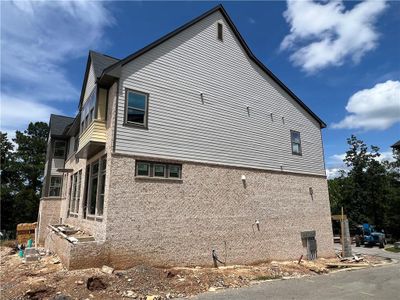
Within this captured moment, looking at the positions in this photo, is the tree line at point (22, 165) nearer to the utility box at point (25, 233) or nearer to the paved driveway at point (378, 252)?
the utility box at point (25, 233)

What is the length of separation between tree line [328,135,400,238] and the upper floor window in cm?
3232

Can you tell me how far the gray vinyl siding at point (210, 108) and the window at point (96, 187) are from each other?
164 cm

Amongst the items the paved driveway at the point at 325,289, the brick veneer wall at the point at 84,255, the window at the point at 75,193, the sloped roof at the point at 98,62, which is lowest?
the paved driveway at the point at 325,289

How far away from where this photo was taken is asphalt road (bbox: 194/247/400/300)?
366 inches

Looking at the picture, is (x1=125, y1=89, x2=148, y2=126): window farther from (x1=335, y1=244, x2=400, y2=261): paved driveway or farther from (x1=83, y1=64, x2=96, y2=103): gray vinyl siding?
(x1=335, y1=244, x2=400, y2=261): paved driveway

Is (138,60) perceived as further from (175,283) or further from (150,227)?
(175,283)

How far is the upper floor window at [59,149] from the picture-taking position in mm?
23578

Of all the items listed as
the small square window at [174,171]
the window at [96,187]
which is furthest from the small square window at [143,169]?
the window at [96,187]

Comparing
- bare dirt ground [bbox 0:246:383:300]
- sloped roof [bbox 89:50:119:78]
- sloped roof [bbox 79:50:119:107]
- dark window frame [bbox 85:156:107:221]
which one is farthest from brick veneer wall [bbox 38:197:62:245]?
sloped roof [bbox 89:50:119:78]

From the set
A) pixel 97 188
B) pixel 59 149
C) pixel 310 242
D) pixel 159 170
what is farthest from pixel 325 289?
pixel 59 149

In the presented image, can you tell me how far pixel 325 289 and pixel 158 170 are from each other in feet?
24.2

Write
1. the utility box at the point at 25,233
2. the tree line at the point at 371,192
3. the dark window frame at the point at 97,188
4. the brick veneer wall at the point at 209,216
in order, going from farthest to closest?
the tree line at the point at 371,192, the utility box at the point at 25,233, the dark window frame at the point at 97,188, the brick veneer wall at the point at 209,216

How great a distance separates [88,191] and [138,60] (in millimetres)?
6378

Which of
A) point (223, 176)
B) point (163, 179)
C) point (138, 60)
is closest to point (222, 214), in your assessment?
point (223, 176)
